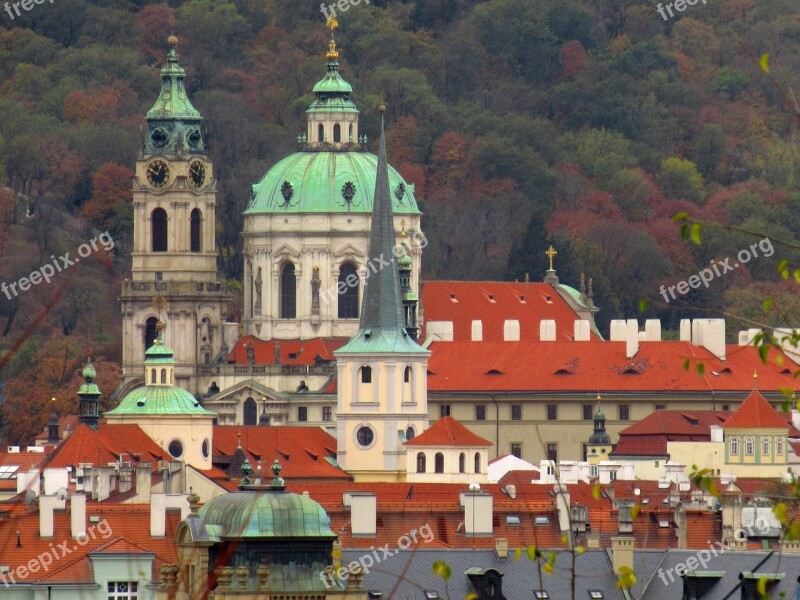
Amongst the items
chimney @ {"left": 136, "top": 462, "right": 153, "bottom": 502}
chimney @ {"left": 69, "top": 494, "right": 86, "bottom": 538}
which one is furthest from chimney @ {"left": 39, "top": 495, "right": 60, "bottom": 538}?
chimney @ {"left": 136, "top": 462, "right": 153, "bottom": 502}

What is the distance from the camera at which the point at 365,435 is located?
412ft

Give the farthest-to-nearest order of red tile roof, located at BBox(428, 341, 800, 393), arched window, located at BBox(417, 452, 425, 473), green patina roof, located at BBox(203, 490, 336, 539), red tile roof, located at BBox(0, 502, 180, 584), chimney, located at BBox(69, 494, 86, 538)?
red tile roof, located at BBox(428, 341, 800, 393) → arched window, located at BBox(417, 452, 425, 473) → chimney, located at BBox(69, 494, 86, 538) → red tile roof, located at BBox(0, 502, 180, 584) → green patina roof, located at BBox(203, 490, 336, 539)

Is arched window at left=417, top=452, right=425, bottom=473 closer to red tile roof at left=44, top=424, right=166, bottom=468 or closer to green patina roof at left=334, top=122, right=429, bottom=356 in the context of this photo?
green patina roof at left=334, top=122, right=429, bottom=356

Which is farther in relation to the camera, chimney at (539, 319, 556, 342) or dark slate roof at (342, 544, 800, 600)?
chimney at (539, 319, 556, 342)

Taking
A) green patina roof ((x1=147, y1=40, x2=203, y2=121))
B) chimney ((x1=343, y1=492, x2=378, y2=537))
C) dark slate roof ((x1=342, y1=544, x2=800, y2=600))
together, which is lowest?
→ dark slate roof ((x1=342, y1=544, x2=800, y2=600))

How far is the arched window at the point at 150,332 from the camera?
13950 centimetres

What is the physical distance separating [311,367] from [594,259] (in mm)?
27141

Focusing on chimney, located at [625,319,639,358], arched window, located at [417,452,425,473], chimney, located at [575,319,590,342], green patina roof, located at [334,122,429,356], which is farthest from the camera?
chimney, located at [575,319,590,342]

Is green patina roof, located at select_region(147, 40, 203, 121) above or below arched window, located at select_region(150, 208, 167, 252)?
above

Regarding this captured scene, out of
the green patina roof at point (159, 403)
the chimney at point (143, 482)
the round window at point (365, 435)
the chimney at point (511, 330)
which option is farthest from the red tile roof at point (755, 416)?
the chimney at point (143, 482)

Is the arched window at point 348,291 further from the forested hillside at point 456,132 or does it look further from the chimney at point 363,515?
the chimney at point 363,515

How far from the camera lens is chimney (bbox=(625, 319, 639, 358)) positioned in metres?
140

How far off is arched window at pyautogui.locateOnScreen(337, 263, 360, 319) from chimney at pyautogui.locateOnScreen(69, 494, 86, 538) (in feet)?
239

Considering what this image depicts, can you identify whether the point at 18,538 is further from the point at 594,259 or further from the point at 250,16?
the point at 250,16
